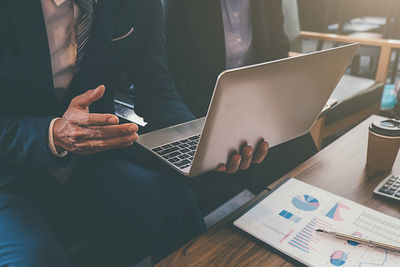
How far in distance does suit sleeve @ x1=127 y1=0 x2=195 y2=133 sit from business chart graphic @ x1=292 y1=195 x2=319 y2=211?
1.52 feet

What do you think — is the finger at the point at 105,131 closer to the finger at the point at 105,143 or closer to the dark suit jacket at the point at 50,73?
the finger at the point at 105,143

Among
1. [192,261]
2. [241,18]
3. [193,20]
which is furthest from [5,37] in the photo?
[241,18]

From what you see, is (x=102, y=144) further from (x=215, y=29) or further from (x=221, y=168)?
(x=215, y=29)

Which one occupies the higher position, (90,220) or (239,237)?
(239,237)

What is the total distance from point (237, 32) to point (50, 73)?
1.11 metres

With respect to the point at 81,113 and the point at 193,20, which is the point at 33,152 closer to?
the point at 81,113

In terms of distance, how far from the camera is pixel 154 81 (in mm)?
1181

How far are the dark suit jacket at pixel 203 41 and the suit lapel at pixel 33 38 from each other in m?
0.82

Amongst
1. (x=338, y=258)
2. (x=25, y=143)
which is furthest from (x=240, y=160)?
(x=25, y=143)

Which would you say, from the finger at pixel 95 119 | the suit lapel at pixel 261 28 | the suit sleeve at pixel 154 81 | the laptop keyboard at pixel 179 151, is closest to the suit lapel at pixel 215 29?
the suit lapel at pixel 261 28

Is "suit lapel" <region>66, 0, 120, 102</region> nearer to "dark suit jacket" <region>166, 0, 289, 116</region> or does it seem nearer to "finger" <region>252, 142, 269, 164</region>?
"finger" <region>252, 142, 269, 164</region>

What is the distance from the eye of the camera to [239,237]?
2.09ft

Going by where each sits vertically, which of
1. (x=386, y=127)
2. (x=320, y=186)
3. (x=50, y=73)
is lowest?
(x=320, y=186)

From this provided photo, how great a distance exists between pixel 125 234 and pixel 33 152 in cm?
36
